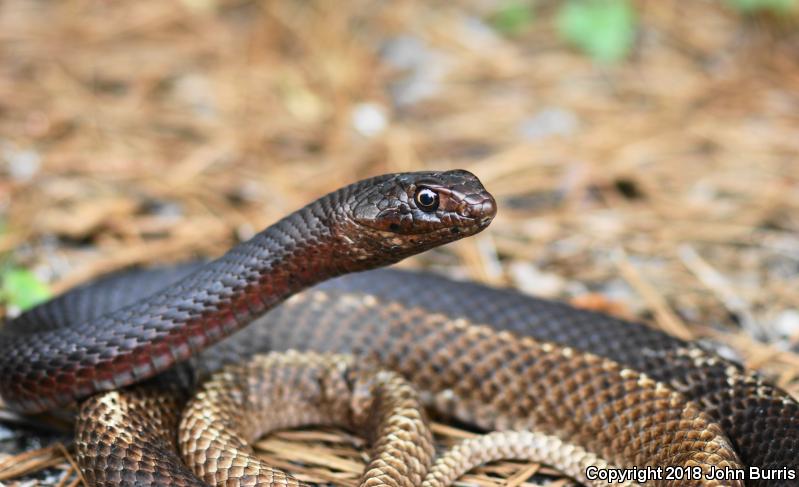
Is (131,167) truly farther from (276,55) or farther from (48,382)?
(48,382)

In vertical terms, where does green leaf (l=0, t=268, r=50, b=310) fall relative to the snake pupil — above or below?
below

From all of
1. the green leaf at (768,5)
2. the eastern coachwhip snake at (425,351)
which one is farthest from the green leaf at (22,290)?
the green leaf at (768,5)

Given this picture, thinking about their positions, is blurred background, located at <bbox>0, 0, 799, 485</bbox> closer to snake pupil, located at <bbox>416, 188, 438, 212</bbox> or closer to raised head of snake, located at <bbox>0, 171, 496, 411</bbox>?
raised head of snake, located at <bbox>0, 171, 496, 411</bbox>

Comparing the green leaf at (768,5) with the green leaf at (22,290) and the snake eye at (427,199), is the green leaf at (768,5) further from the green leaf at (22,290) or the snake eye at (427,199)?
the green leaf at (22,290)

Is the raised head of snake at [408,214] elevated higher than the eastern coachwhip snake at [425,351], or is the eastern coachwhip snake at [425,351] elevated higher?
the raised head of snake at [408,214]

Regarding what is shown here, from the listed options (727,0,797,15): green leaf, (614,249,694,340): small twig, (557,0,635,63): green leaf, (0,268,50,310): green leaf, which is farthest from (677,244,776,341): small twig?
(0,268,50,310): green leaf

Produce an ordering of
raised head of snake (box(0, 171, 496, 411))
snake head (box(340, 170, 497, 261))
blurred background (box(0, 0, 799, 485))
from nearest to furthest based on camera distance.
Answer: snake head (box(340, 170, 497, 261)) < raised head of snake (box(0, 171, 496, 411)) < blurred background (box(0, 0, 799, 485))

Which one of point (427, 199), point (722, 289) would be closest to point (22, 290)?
point (427, 199)

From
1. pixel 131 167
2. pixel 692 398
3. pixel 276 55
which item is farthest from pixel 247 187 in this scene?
pixel 692 398
